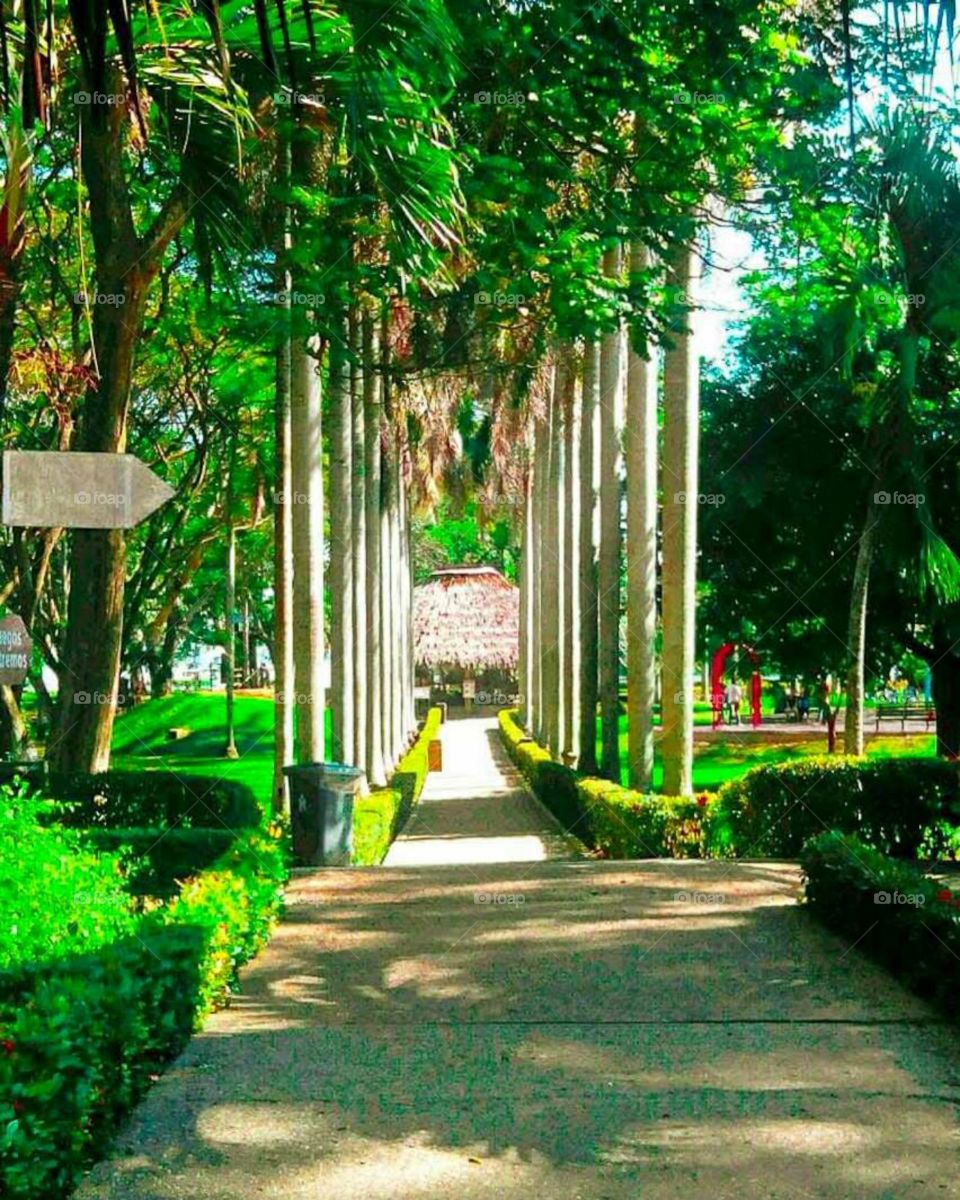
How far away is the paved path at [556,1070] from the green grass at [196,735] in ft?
98.5

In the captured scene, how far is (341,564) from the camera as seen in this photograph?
20.6m

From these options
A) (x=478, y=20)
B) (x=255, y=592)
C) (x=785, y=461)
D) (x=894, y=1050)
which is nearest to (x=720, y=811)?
(x=478, y=20)

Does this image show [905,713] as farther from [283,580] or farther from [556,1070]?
[556,1070]

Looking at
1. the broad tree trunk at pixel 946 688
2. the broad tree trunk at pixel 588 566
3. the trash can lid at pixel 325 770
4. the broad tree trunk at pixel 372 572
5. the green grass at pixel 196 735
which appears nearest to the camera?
the trash can lid at pixel 325 770

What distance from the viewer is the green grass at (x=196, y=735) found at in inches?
1638

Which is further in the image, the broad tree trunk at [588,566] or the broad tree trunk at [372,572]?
the broad tree trunk at [372,572]

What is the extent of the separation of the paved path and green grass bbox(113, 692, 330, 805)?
1182 inches

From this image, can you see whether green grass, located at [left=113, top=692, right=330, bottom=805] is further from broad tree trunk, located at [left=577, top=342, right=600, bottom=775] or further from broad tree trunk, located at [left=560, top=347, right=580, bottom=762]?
broad tree trunk, located at [left=577, top=342, right=600, bottom=775]

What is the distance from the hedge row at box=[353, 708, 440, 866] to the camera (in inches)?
624

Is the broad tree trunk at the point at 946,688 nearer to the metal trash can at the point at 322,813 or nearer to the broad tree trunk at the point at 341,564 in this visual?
the broad tree trunk at the point at 341,564

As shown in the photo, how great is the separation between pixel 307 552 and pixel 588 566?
12.0 metres

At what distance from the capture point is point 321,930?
9.77 meters

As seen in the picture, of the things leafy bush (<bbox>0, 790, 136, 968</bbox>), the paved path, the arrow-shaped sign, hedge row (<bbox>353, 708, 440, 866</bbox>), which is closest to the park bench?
hedge row (<bbox>353, 708, 440, 866</bbox>)

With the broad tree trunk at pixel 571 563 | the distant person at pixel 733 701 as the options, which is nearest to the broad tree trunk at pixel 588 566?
the broad tree trunk at pixel 571 563
